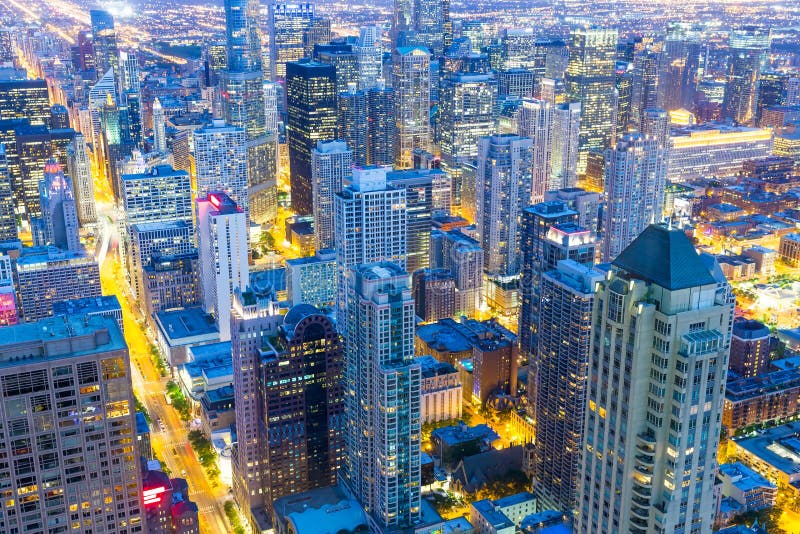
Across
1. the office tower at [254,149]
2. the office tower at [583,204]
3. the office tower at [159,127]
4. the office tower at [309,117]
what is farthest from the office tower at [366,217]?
the office tower at [159,127]

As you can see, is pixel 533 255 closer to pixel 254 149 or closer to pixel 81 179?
pixel 254 149

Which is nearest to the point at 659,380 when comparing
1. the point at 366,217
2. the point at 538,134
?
the point at 366,217

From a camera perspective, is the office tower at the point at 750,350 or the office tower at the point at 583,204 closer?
the office tower at the point at 750,350

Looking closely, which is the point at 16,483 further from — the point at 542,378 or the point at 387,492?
the point at 542,378

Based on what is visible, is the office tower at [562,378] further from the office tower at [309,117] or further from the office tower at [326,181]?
the office tower at [309,117]

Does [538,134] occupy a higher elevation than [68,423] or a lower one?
lower

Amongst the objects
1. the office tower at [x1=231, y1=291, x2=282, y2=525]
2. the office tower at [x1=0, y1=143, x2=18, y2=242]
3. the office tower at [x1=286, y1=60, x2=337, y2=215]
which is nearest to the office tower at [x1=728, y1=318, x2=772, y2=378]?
the office tower at [x1=231, y1=291, x2=282, y2=525]
